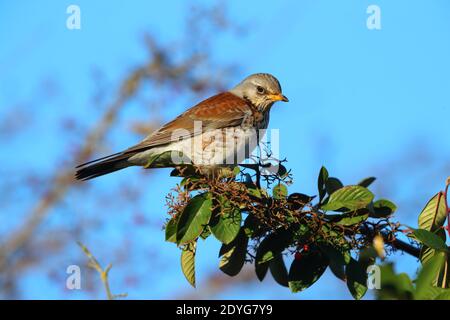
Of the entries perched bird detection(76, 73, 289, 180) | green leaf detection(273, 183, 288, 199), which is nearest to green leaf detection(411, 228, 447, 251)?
green leaf detection(273, 183, 288, 199)

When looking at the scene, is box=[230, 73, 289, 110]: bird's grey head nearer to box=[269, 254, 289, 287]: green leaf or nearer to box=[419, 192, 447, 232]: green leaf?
box=[269, 254, 289, 287]: green leaf

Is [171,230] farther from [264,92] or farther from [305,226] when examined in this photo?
[264,92]

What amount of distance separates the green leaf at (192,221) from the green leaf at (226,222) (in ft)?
0.23

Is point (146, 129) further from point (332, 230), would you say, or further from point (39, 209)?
point (332, 230)

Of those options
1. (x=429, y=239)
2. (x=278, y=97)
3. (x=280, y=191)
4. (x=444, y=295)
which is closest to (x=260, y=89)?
(x=278, y=97)

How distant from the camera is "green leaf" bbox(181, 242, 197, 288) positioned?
3969 millimetres

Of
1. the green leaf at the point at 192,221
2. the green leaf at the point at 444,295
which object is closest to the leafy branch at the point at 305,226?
the green leaf at the point at 192,221

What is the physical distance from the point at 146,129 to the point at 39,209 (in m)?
2.23

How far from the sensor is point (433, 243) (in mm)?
3402

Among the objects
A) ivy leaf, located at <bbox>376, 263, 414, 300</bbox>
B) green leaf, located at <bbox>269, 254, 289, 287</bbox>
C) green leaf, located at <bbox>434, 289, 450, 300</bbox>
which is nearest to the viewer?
ivy leaf, located at <bbox>376, 263, 414, 300</bbox>

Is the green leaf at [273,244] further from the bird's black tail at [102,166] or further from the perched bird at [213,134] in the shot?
the bird's black tail at [102,166]

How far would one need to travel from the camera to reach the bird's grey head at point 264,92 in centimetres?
638

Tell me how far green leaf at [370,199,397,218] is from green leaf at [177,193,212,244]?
99 cm

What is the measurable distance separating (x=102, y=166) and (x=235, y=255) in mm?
1894
